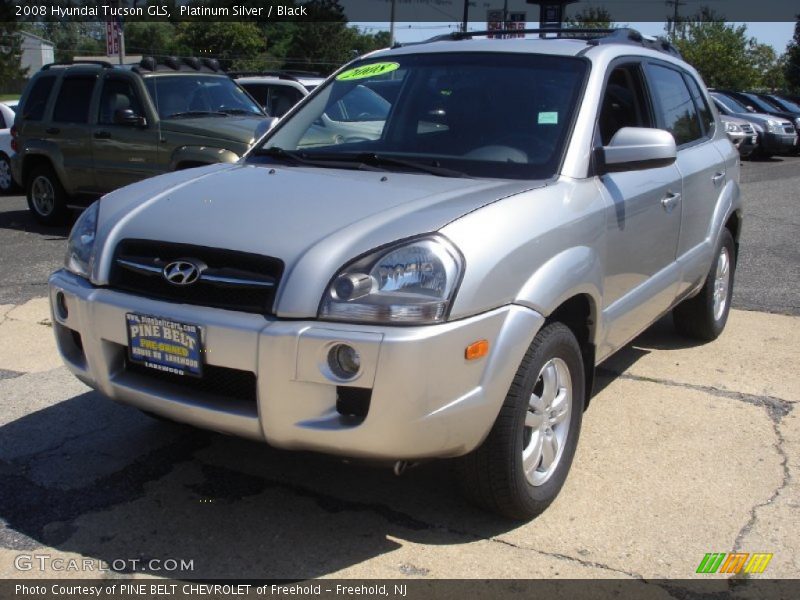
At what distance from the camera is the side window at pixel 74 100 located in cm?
1009

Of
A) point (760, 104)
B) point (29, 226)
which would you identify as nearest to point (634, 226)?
point (29, 226)

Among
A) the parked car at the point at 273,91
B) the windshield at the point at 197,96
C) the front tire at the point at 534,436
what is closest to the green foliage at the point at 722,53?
the parked car at the point at 273,91

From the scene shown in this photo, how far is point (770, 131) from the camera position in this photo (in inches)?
782

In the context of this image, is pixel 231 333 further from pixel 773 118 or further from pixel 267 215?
pixel 773 118

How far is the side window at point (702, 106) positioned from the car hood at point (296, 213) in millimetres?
2400

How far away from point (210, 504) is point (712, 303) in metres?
3.50

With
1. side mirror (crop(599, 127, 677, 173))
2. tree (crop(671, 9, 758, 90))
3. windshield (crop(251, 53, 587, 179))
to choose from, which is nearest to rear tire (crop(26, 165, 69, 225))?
windshield (crop(251, 53, 587, 179))

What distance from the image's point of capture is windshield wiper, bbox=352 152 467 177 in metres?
3.63

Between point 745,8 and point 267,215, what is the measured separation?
141 ft

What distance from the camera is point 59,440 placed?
408 cm

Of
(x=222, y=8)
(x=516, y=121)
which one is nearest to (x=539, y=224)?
(x=516, y=121)

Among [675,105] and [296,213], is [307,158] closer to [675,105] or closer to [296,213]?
[296,213]

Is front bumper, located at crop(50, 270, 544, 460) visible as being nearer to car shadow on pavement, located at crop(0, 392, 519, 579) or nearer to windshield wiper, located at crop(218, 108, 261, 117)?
car shadow on pavement, located at crop(0, 392, 519, 579)

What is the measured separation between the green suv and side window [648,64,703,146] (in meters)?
4.75
